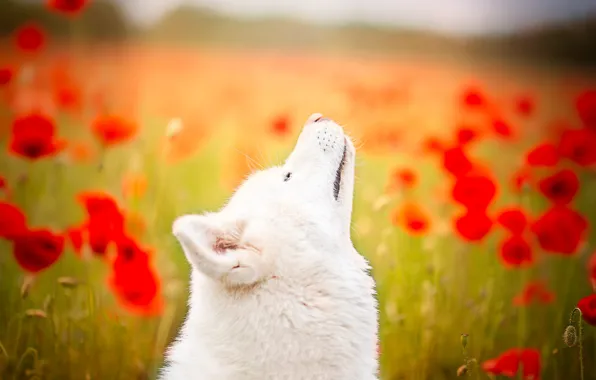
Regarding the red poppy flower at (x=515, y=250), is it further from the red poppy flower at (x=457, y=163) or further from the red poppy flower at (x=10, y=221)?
the red poppy flower at (x=10, y=221)

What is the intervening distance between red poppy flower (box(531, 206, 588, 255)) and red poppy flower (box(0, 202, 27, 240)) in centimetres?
165

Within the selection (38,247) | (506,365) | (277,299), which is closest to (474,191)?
(506,365)

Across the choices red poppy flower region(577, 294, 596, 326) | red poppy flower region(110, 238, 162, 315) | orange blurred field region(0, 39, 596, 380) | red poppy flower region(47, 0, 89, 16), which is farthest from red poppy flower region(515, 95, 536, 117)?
red poppy flower region(47, 0, 89, 16)

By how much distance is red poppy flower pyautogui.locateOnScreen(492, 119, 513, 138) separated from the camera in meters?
2.31

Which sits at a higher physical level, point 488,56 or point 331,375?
point 488,56

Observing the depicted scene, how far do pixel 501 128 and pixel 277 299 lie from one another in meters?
1.17

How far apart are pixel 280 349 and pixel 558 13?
5.73 ft

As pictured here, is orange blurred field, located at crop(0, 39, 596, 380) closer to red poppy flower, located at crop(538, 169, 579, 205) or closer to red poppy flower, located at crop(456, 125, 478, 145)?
red poppy flower, located at crop(456, 125, 478, 145)

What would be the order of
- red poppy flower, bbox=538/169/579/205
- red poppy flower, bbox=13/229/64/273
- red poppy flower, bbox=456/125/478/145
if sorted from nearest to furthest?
red poppy flower, bbox=13/229/64/273, red poppy flower, bbox=538/169/579/205, red poppy flower, bbox=456/125/478/145

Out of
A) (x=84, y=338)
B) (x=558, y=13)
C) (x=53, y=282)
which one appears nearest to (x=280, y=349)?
Result: (x=84, y=338)

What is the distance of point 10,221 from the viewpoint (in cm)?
206

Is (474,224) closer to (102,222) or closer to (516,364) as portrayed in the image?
(516,364)

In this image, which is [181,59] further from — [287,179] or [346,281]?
[346,281]

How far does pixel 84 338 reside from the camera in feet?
7.39
